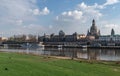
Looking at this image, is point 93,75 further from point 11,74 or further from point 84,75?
point 11,74

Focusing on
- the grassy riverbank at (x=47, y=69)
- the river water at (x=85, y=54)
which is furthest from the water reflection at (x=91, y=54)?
the grassy riverbank at (x=47, y=69)

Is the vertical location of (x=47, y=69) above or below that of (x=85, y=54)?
above

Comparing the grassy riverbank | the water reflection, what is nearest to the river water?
the water reflection

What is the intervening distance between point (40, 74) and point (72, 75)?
271 centimetres

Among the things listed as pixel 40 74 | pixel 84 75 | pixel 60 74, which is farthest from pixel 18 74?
pixel 84 75

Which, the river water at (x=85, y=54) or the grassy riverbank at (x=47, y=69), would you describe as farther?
the river water at (x=85, y=54)

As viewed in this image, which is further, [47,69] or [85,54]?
[85,54]

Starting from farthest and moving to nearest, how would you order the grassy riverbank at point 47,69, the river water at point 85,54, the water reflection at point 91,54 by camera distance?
the river water at point 85,54 → the water reflection at point 91,54 → the grassy riverbank at point 47,69

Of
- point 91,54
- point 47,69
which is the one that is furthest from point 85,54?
point 47,69

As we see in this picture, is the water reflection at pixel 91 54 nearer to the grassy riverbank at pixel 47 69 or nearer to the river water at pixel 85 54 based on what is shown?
the river water at pixel 85 54

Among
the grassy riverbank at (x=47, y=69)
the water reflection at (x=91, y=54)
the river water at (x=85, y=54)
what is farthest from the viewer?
the river water at (x=85, y=54)

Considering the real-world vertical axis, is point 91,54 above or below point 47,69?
below

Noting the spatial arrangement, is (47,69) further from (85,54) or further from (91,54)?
(91,54)

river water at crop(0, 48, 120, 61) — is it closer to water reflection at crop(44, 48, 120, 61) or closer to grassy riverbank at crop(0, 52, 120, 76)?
water reflection at crop(44, 48, 120, 61)
